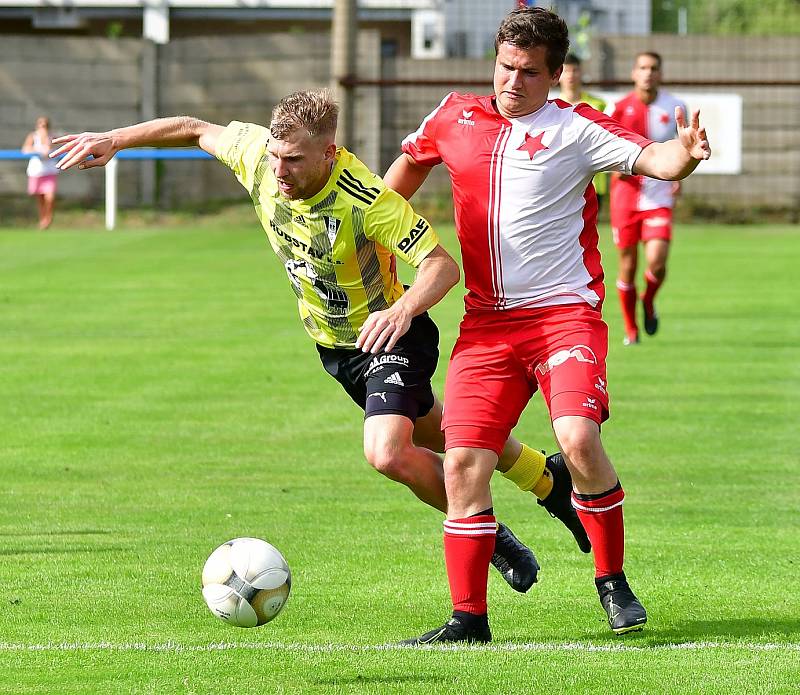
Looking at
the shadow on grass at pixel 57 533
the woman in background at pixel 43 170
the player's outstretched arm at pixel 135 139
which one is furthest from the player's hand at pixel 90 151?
the woman in background at pixel 43 170

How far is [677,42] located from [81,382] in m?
20.0

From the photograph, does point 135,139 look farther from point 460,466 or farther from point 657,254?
point 657,254

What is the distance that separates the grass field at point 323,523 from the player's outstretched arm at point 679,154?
1.58 m

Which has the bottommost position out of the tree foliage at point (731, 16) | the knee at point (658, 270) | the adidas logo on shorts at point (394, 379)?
the knee at point (658, 270)

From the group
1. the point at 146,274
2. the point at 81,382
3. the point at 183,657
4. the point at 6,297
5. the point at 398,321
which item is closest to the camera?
the point at 183,657

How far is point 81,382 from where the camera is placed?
1185 cm

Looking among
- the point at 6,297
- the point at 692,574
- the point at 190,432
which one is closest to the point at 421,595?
the point at 692,574

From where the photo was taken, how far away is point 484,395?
5.60 metres

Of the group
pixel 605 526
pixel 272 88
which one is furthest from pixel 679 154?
pixel 272 88

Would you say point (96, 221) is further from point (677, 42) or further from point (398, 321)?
point (398, 321)

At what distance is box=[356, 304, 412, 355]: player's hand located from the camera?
17.6ft

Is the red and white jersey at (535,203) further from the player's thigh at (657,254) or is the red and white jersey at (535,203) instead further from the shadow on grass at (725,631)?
the player's thigh at (657,254)

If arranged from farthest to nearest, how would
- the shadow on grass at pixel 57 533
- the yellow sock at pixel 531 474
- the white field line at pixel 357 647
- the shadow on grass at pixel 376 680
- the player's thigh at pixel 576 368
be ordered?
the shadow on grass at pixel 57 533 → the yellow sock at pixel 531 474 → the player's thigh at pixel 576 368 → the white field line at pixel 357 647 → the shadow on grass at pixel 376 680

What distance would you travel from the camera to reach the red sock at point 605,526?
18.2 ft
